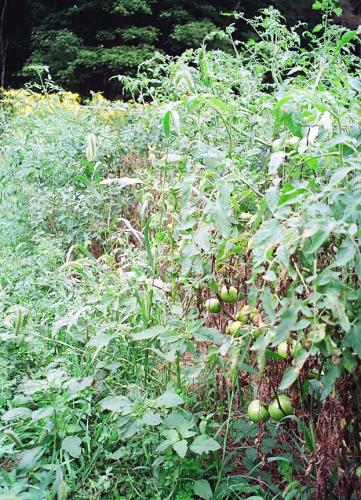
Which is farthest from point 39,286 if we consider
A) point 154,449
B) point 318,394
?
point 318,394

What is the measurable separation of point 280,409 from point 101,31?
1447 centimetres

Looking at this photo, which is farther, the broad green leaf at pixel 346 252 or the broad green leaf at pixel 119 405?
the broad green leaf at pixel 119 405

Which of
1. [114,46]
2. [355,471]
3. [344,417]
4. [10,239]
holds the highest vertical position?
[344,417]

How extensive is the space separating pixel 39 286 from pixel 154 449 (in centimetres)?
122

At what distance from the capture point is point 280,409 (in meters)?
1.52

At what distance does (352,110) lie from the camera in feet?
5.43

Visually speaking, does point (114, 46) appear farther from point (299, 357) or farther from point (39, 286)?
point (299, 357)

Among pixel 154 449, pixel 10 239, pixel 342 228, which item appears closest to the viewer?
pixel 342 228

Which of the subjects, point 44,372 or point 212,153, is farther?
point 44,372

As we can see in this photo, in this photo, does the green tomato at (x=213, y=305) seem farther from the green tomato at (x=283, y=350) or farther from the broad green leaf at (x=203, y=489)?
the broad green leaf at (x=203, y=489)

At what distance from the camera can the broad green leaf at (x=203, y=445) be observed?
1.64 m

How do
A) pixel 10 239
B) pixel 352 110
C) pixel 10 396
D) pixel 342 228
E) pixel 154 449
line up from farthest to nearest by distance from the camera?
1. pixel 10 239
2. pixel 10 396
3. pixel 154 449
4. pixel 352 110
5. pixel 342 228

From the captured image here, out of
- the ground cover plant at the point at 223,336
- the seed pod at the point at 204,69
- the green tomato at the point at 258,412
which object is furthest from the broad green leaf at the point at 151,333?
the seed pod at the point at 204,69

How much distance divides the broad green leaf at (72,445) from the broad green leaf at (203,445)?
35cm
